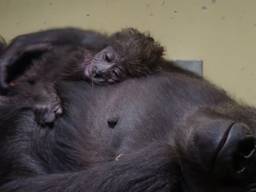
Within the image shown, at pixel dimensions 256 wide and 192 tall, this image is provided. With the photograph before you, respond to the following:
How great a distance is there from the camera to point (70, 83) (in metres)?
1.18

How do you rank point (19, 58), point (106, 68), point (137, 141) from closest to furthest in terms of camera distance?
point (137, 141) → point (106, 68) → point (19, 58)

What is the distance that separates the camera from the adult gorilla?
0.78 m

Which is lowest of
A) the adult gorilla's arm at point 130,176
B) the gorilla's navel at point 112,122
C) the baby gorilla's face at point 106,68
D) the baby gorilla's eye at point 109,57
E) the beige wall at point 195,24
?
the beige wall at point 195,24

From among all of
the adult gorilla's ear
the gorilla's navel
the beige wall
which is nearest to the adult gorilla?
the gorilla's navel

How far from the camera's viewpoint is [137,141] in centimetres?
100

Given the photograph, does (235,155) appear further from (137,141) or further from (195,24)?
(195,24)

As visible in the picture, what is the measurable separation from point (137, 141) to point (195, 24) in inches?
43.1

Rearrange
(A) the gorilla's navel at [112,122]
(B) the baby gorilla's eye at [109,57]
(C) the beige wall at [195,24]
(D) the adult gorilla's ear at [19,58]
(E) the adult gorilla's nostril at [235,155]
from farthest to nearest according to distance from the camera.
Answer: (C) the beige wall at [195,24] < (D) the adult gorilla's ear at [19,58] < (B) the baby gorilla's eye at [109,57] < (A) the gorilla's navel at [112,122] < (E) the adult gorilla's nostril at [235,155]

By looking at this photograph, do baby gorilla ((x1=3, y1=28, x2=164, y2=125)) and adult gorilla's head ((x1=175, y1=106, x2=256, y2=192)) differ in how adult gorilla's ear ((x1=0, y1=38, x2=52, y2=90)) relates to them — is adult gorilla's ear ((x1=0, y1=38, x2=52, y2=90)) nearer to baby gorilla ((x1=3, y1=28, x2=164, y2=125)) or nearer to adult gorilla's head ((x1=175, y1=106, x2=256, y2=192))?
baby gorilla ((x1=3, y1=28, x2=164, y2=125))

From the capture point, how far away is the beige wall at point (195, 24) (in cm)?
195

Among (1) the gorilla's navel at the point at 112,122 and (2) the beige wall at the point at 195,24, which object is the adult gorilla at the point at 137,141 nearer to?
(1) the gorilla's navel at the point at 112,122

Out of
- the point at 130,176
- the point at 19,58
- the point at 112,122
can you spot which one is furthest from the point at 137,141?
the point at 19,58

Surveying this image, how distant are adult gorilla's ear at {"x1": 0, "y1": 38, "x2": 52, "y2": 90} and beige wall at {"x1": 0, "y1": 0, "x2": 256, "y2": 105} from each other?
70 centimetres

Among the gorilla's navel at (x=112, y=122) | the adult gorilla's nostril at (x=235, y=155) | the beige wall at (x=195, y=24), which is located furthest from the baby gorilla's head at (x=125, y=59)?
the beige wall at (x=195, y=24)
